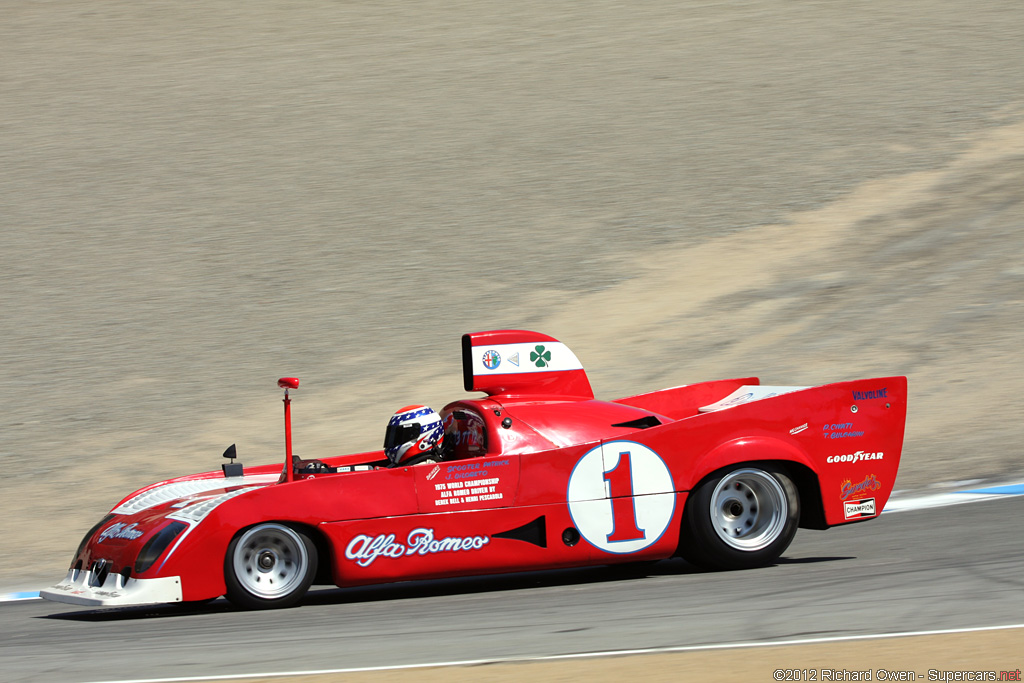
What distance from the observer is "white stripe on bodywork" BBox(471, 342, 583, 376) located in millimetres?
8625

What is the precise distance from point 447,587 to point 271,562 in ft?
4.18

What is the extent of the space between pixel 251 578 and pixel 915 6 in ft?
102

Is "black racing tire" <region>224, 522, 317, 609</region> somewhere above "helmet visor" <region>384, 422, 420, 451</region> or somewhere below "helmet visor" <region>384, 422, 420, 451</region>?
below

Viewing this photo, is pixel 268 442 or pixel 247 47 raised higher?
pixel 247 47

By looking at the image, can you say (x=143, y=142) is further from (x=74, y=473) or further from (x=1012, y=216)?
(x=1012, y=216)

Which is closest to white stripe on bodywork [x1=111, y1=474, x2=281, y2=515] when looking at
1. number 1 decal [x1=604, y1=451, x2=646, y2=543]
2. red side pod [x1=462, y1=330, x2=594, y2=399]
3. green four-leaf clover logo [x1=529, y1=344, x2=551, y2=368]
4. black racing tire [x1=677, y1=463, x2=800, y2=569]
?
red side pod [x1=462, y1=330, x2=594, y2=399]

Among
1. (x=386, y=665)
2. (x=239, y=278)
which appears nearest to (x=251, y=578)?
(x=386, y=665)

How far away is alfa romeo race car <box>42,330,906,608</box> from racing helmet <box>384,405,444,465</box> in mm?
128

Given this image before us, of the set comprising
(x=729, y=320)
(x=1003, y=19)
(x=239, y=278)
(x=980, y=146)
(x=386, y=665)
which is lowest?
(x=386, y=665)

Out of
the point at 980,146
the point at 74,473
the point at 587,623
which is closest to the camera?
the point at 587,623

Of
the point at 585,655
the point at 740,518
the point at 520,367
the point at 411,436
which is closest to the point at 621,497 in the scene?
the point at 740,518

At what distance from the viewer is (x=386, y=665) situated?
5898 mm

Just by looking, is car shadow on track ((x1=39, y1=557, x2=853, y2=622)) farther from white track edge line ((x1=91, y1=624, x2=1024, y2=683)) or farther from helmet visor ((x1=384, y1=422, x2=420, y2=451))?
white track edge line ((x1=91, y1=624, x2=1024, y2=683))

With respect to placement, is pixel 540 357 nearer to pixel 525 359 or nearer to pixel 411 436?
pixel 525 359
